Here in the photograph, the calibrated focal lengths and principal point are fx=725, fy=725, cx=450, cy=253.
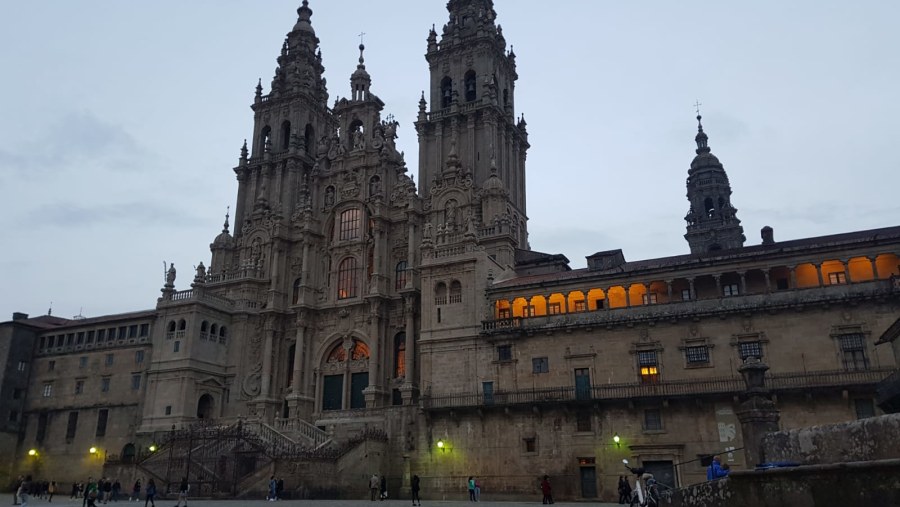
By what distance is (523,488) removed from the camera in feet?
141

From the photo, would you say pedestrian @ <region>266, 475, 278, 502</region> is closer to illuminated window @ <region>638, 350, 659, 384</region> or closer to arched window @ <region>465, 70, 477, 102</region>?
illuminated window @ <region>638, 350, 659, 384</region>

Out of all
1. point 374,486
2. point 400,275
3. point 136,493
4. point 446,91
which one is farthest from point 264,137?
point 374,486

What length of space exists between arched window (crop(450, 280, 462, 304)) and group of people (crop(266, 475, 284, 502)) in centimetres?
1672

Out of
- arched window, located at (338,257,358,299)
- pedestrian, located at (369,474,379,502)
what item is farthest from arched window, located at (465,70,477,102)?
pedestrian, located at (369,474,379,502)

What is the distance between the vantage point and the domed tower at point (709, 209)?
82812 millimetres

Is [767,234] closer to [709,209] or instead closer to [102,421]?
[709,209]

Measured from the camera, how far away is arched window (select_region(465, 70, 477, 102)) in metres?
65.2

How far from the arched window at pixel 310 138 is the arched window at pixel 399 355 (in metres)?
24.4

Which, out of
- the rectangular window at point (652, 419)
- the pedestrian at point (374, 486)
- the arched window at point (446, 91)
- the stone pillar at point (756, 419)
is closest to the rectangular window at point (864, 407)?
the rectangular window at point (652, 419)

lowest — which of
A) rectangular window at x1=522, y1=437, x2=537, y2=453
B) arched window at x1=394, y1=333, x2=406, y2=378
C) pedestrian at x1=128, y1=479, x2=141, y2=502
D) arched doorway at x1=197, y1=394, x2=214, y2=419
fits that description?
pedestrian at x1=128, y1=479, x2=141, y2=502

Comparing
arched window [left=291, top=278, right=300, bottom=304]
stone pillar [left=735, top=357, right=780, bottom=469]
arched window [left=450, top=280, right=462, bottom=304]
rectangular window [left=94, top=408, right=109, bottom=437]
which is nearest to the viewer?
stone pillar [left=735, top=357, right=780, bottom=469]

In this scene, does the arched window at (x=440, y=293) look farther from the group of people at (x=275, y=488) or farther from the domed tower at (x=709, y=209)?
the domed tower at (x=709, y=209)

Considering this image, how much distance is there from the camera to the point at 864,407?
3709cm

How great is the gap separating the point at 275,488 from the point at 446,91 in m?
39.6
